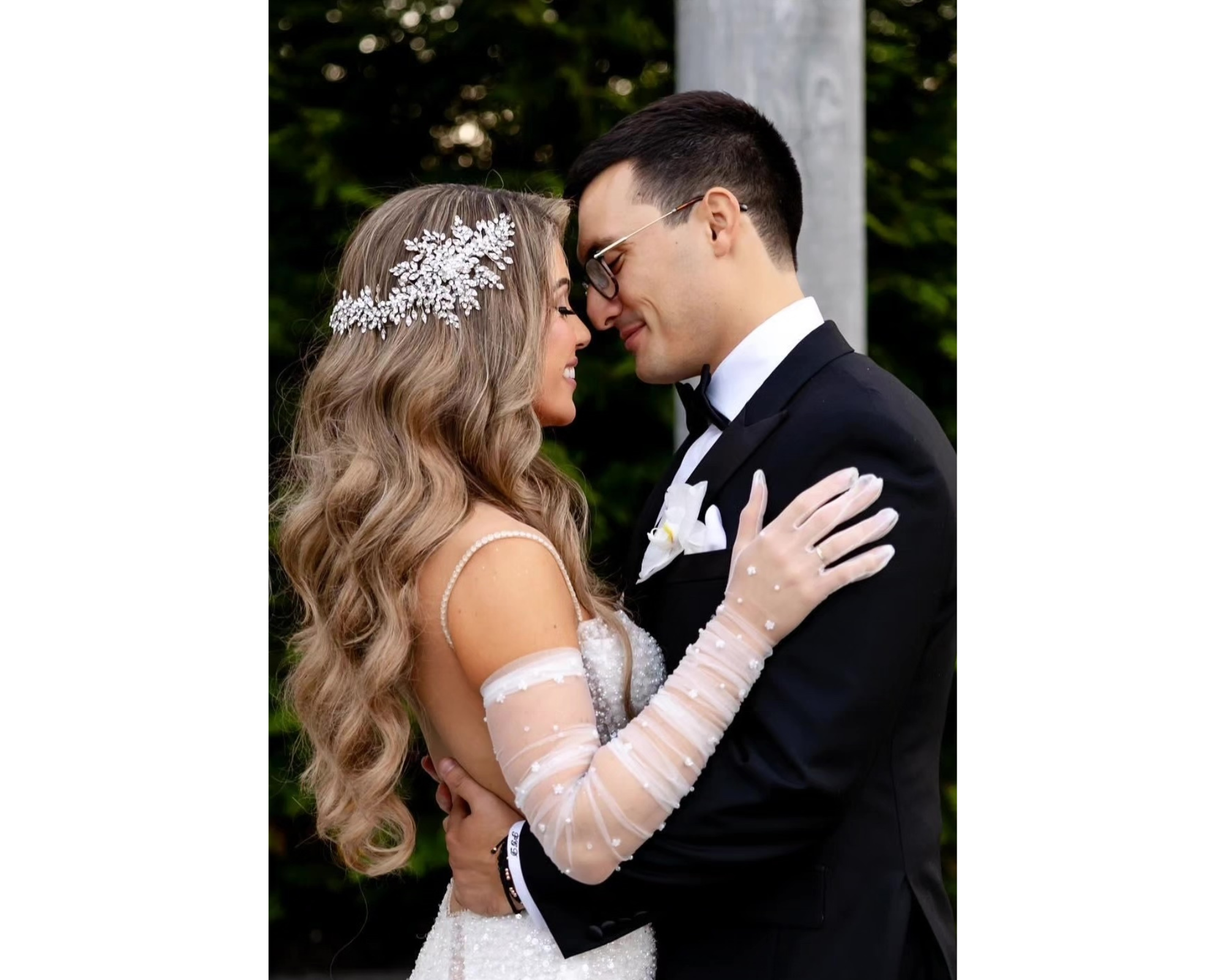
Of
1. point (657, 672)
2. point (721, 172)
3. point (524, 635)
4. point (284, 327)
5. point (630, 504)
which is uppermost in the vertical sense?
point (721, 172)

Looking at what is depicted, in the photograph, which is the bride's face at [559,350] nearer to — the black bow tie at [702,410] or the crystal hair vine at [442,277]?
the crystal hair vine at [442,277]

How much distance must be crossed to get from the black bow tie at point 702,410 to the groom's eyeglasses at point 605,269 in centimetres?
26

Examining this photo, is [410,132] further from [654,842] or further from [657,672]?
[654,842]

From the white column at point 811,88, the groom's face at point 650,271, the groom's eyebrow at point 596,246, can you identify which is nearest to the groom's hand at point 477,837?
the groom's face at point 650,271

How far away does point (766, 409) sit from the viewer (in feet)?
8.20

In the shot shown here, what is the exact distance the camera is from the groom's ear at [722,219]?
2.71 m

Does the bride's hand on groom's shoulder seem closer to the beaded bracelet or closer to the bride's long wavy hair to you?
the bride's long wavy hair

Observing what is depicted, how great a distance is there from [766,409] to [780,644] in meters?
0.49

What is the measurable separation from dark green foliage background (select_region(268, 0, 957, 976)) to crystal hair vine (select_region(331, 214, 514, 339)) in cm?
248

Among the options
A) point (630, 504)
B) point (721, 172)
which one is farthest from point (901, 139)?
point (721, 172)

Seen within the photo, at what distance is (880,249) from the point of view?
18.2ft

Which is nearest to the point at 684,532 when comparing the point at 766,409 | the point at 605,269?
the point at 766,409

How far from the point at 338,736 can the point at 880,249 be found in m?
3.72

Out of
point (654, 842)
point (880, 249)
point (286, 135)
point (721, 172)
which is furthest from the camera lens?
point (880, 249)
